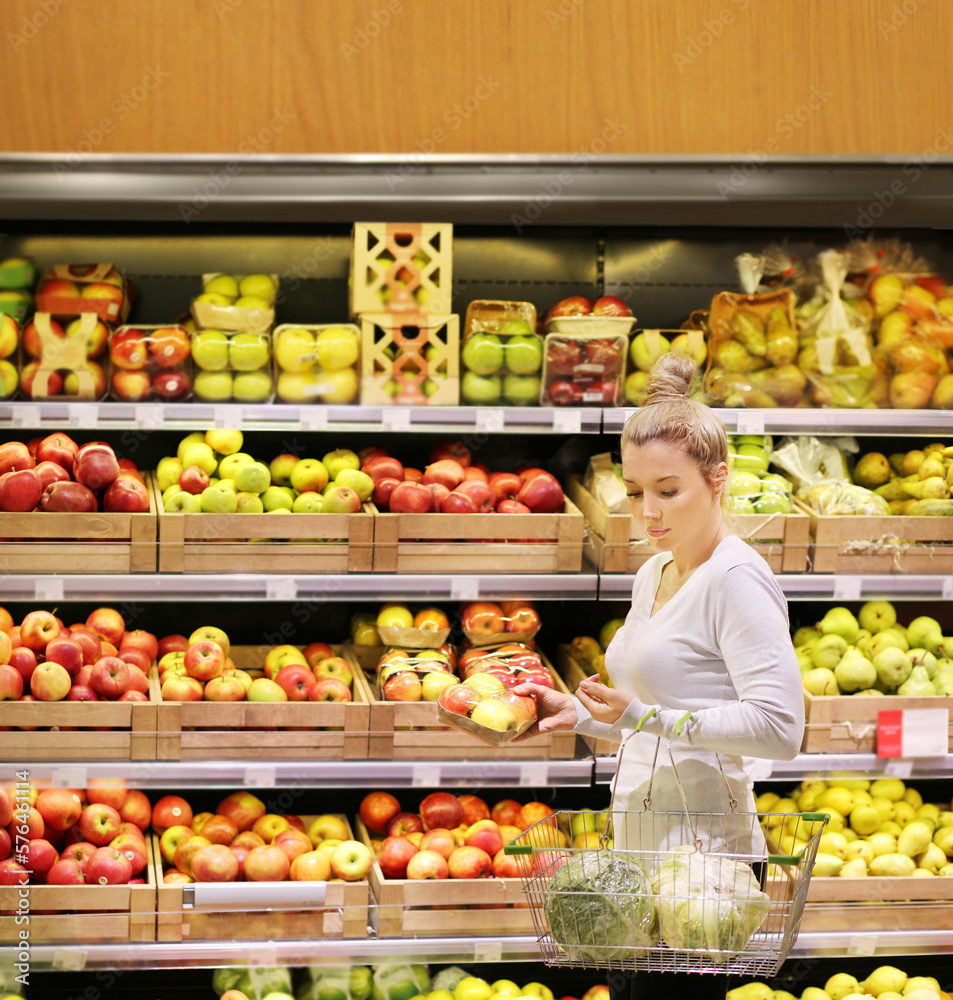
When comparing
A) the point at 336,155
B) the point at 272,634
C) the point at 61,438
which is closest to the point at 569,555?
the point at 272,634

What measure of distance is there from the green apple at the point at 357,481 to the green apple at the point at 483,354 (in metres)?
0.41

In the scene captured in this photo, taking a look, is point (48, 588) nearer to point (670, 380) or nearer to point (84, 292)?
point (84, 292)

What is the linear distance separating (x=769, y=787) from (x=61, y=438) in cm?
229

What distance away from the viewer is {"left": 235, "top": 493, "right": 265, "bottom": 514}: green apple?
9.25 feet

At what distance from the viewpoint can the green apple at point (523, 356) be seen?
113 inches

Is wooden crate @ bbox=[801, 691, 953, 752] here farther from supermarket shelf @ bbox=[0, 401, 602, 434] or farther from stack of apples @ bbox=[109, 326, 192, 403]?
stack of apples @ bbox=[109, 326, 192, 403]

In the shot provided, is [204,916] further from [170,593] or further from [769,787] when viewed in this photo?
[769,787]

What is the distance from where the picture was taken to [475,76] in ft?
8.49

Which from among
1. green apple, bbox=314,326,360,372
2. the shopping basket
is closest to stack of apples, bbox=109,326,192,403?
green apple, bbox=314,326,360,372

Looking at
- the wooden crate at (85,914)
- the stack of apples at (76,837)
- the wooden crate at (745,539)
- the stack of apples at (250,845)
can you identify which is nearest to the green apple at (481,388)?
the wooden crate at (745,539)

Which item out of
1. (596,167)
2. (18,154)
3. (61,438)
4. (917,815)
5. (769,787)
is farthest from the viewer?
(769,787)

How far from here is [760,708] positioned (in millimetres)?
1612

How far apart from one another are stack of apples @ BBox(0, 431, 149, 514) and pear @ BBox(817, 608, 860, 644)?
6.30 feet

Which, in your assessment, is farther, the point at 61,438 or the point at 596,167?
the point at 61,438
